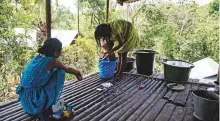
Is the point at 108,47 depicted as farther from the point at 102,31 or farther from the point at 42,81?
the point at 42,81

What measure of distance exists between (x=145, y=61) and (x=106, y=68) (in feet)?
3.43

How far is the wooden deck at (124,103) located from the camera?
2.53 m

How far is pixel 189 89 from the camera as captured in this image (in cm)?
382

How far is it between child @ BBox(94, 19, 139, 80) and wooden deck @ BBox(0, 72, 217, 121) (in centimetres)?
53

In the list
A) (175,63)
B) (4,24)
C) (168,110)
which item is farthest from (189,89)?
(4,24)

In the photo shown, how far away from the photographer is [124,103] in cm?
300

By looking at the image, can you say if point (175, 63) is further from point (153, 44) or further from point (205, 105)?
point (153, 44)

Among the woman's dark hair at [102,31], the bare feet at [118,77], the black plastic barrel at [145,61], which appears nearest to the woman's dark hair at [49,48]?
the woman's dark hair at [102,31]

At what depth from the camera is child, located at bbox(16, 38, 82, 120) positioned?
2334 mm

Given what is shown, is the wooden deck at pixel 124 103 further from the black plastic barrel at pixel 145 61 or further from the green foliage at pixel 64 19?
the green foliage at pixel 64 19

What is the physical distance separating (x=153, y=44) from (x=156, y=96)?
10928 millimetres

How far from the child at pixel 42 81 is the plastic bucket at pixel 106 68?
161cm

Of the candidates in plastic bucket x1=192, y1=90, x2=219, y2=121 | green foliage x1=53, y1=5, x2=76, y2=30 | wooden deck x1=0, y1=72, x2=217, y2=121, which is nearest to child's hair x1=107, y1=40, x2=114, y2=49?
wooden deck x1=0, y1=72, x2=217, y2=121

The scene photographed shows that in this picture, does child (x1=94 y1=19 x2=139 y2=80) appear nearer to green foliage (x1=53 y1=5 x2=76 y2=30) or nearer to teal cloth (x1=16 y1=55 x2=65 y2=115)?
teal cloth (x1=16 y1=55 x2=65 y2=115)
